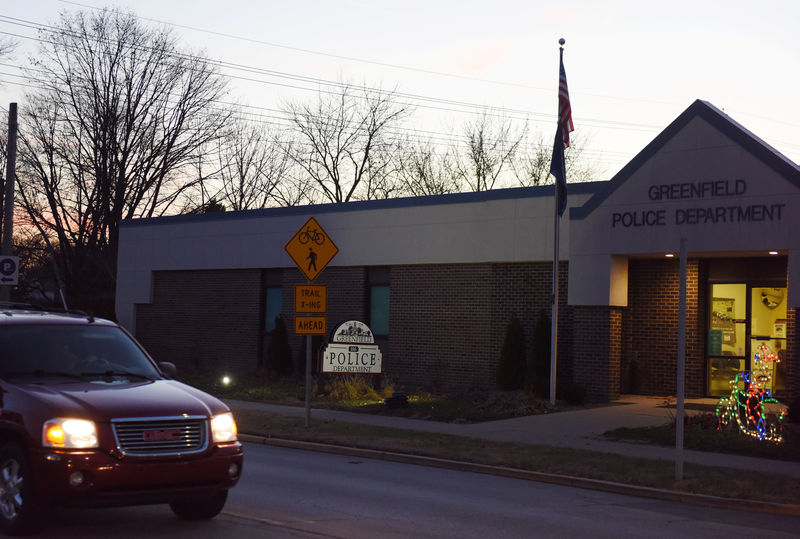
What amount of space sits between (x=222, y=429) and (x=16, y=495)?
1.68 meters

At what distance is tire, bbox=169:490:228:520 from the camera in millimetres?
8758

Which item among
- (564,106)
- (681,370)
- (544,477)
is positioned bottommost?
(544,477)

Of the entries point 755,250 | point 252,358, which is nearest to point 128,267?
point 252,358

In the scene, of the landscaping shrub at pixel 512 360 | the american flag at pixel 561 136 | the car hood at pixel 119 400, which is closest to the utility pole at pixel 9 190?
the landscaping shrub at pixel 512 360

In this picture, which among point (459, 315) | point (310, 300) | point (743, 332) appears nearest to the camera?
point (310, 300)

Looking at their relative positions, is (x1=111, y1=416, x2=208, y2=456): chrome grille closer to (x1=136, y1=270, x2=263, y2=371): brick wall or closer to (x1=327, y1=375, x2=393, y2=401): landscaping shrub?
(x1=327, y1=375, x2=393, y2=401): landscaping shrub

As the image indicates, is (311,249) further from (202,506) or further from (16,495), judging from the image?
(16,495)

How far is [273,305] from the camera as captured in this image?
31.5m

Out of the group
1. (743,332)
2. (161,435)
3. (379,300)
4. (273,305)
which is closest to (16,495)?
(161,435)

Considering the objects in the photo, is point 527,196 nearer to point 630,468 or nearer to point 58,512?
point 630,468

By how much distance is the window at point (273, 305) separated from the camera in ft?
102

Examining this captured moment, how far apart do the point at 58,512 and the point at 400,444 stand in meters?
7.19

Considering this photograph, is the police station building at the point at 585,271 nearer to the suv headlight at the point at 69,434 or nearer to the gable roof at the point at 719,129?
the gable roof at the point at 719,129

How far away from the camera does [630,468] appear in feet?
43.1
